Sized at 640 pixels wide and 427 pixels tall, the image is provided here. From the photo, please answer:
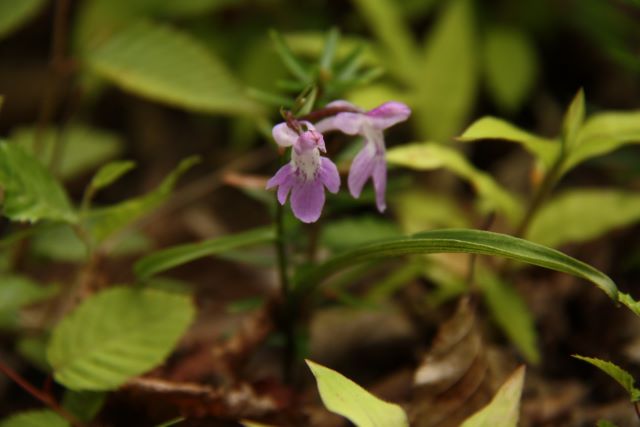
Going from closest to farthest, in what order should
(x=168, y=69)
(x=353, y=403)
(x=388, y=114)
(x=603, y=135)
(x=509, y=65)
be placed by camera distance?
1. (x=353, y=403)
2. (x=388, y=114)
3. (x=603, y=135)
4. (x=168, y=69)
5. (x=509, y=65)

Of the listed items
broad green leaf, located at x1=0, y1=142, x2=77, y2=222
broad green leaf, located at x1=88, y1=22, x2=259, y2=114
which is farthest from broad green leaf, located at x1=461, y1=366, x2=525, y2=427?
broad green leaf, located at x1=88, y1=22, x2=259, y2=114

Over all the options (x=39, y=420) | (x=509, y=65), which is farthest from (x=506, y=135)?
(x=509, y=65)

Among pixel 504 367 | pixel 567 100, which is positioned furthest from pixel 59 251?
pixel 567 100

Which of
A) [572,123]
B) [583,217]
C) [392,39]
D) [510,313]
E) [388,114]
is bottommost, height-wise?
[510,313]

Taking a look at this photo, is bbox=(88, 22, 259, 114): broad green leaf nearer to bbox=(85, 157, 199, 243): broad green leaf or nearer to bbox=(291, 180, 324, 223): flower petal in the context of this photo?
bbox=(85, 157, 199, 243): broad green leaf

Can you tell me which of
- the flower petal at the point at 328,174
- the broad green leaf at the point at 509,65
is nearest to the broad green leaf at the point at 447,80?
the broad green leaf at the point at 509,65

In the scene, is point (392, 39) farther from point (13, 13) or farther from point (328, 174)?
point (328, 174)

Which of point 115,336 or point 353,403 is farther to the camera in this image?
point 115,336
